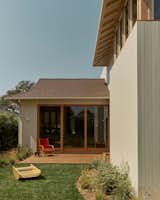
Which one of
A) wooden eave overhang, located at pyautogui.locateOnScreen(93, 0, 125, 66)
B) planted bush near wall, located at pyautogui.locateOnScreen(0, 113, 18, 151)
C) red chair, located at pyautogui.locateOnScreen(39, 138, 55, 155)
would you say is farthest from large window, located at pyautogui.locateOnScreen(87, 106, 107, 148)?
planted bush near wall, located at pyautogui.locateOnScreen(0, 113, 18, 151)

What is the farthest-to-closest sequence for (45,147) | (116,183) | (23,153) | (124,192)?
(45,147), (23,153), (116,183), (124,192)

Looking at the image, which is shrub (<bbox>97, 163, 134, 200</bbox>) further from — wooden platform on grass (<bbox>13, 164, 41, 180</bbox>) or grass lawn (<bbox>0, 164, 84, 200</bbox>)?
wooden platform on grass (<bbox>13, 164, 41, 180</bbox>)

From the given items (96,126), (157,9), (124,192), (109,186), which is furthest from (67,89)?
(124,192)

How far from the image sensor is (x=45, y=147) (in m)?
14.7

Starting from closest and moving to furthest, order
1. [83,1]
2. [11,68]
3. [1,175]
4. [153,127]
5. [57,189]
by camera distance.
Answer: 1. [153,127]
2. [57,189]
3. [1,175]
4. [83,1]
5. [11,68]

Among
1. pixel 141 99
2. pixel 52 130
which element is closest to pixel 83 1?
pixel 52 130

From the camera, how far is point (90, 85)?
58.6ft

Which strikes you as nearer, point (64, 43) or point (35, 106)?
point (35, 106)

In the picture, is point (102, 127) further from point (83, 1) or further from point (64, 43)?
point (64, 43)

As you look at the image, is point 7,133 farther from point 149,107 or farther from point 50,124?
point 149,107

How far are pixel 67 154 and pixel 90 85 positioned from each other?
5035 millimetres

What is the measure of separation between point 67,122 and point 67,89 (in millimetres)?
2308

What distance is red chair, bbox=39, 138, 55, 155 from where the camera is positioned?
1438 centimetres

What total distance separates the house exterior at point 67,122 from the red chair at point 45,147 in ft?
1.41
